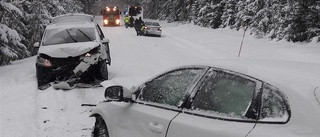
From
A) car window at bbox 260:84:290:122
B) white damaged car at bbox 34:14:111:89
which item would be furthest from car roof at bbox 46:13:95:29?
car window at bbox 260:84:290:122

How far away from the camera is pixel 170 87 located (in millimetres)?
3715

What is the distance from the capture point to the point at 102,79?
34.1 feet

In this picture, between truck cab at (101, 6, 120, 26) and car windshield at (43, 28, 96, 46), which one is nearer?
car windshield at (43, 28, 96, 46)

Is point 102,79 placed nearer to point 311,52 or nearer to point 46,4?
point 311,52

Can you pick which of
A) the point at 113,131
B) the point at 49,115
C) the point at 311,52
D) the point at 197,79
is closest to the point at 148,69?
the point at 49,115

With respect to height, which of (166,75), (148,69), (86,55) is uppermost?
(166,75)

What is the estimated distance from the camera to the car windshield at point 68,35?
10812mm

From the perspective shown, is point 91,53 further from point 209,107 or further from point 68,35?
point 209,107

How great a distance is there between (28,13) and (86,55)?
20.2m

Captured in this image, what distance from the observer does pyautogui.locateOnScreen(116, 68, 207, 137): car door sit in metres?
3.39

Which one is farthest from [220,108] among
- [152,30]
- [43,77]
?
[152,30]

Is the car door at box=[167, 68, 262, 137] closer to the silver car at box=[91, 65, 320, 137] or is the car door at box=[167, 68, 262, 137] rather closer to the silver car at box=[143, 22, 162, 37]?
the silver car at box=[91, 65, 320, 137]

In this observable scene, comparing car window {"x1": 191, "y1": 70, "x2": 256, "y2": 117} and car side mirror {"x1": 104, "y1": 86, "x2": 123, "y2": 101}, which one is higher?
car window {"x1": 191, "y1": 70, "x2": 256, "y2": 117}

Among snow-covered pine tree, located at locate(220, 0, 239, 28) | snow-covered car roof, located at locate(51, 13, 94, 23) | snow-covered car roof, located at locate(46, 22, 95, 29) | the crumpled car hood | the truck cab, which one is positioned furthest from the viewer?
the truck cab
